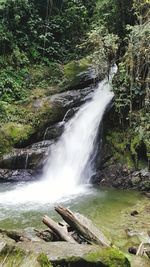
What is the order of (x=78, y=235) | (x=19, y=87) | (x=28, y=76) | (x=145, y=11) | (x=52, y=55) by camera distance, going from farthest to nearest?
1. (x=52, y=55)
2. (x=28, y=76)
3. (x=19, y=87)
4. (x=145, y=11)
5. (x=78, y=235)

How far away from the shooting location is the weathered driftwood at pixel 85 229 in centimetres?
515

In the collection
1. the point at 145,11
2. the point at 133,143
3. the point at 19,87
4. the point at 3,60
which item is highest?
the point at 145,11

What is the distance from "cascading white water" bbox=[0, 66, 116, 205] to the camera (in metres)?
9.20

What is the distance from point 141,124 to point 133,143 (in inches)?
26.8

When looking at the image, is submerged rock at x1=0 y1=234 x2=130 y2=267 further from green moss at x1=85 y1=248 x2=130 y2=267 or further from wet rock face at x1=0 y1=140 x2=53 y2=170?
wet rock face at x1=0 y1=140 x2=53 y2=170

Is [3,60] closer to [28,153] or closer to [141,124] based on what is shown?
[28,153]

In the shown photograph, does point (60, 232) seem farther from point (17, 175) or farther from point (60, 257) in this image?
point (17, 175)

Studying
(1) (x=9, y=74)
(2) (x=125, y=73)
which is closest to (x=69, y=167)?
(2) (x=125, y=73)

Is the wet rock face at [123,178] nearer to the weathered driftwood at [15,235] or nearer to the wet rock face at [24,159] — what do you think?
the wet rock face at [24,159]

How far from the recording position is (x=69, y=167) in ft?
35.4

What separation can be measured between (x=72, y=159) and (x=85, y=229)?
5712mm

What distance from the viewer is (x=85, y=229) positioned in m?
5.29

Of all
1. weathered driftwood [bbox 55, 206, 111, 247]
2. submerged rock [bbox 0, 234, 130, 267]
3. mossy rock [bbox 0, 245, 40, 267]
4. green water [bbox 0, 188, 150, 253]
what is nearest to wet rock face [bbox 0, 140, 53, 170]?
green water [bbox 0, 188, 150, 253]

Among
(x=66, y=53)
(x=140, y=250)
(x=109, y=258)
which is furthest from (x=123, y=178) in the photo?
(x=66, y=53)
